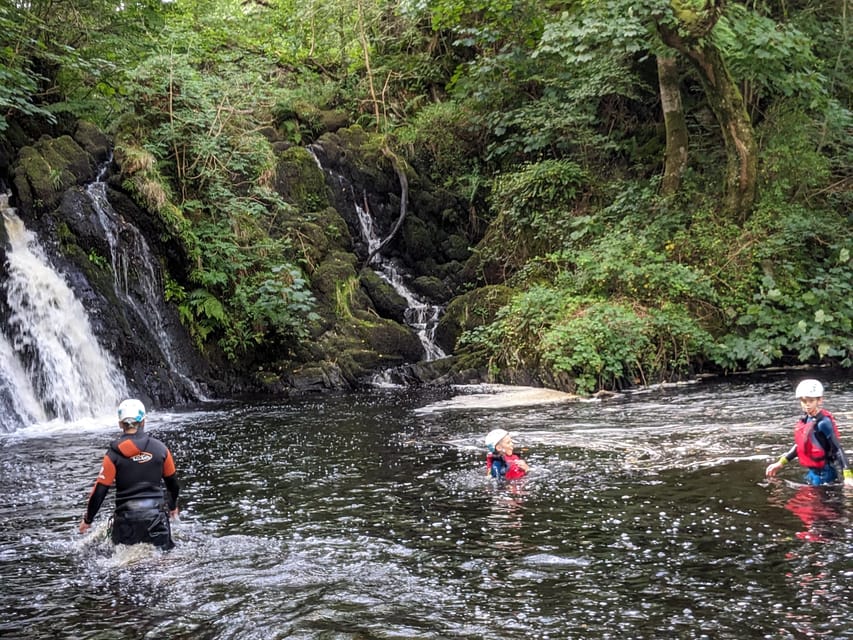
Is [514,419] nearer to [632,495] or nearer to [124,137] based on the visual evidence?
[632,495]

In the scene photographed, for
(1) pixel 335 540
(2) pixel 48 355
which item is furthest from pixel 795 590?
(2) pixel 48 355

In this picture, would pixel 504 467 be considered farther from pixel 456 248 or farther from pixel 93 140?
pixel 456 248

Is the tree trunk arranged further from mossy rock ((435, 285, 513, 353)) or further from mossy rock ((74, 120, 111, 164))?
mossy rock ((74, 120, 111, 164))

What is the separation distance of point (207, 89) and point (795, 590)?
1601cm

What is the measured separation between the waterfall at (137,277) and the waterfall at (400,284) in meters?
5.45

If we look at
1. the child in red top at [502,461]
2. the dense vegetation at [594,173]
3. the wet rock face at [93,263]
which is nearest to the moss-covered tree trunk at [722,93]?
the dense vegetation at [594,173]

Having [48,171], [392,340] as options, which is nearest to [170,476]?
[48,171]

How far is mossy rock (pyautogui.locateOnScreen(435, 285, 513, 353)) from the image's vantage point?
59.1 ft

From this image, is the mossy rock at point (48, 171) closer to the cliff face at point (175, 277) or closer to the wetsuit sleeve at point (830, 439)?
the cliff face at point (175, 277)

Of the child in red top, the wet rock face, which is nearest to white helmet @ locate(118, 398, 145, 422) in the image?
the child in red top

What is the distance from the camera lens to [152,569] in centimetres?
586

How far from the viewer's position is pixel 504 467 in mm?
8023

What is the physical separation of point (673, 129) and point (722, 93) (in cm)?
194

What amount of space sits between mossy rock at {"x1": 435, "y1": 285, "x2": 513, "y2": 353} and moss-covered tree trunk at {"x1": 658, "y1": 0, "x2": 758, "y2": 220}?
17.4 feet
